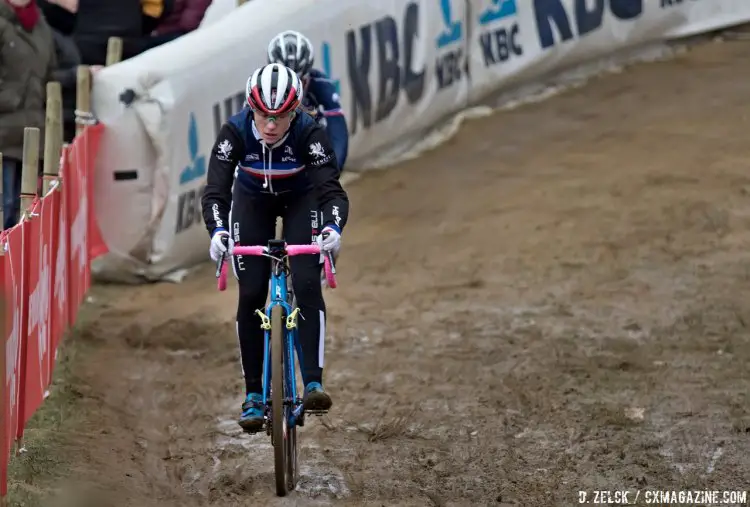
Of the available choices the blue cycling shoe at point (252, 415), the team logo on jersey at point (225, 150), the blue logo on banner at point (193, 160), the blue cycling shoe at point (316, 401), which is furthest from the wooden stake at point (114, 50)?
the blue cycling shoe at point (316, 401)

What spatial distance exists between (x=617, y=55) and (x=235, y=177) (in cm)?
1055

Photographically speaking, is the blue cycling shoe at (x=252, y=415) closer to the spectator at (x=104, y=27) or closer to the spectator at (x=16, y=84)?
the spectator at (x=16, y=84)

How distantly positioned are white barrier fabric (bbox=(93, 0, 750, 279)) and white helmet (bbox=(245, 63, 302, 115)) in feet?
15.0

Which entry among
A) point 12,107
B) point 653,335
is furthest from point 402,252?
point 12,107

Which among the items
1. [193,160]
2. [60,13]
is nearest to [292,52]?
[193,160]

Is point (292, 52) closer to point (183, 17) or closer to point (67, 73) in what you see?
point (67, 73)

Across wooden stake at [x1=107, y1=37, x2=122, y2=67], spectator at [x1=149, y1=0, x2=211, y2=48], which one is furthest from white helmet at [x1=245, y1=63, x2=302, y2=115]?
spectator at [x1=149, y1=0, x2=211, y2=48]

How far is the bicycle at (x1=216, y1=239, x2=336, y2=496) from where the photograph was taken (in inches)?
242

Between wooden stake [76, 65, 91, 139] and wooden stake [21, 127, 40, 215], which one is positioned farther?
wooden stake [76, 65, 91, 139]

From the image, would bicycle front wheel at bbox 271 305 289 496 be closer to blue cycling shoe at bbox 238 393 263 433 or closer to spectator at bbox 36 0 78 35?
blue cycling shoe at bbox 238 393 263 433

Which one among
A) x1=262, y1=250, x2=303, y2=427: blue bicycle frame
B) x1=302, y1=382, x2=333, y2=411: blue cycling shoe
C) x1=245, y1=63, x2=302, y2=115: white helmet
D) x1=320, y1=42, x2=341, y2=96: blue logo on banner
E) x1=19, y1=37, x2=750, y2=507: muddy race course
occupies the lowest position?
x1=19, y1=37, x2=750, y2=507: muddy race course

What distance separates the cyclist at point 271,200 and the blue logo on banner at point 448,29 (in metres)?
8.06

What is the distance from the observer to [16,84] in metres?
9.72

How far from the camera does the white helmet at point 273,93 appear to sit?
6.29 meters
